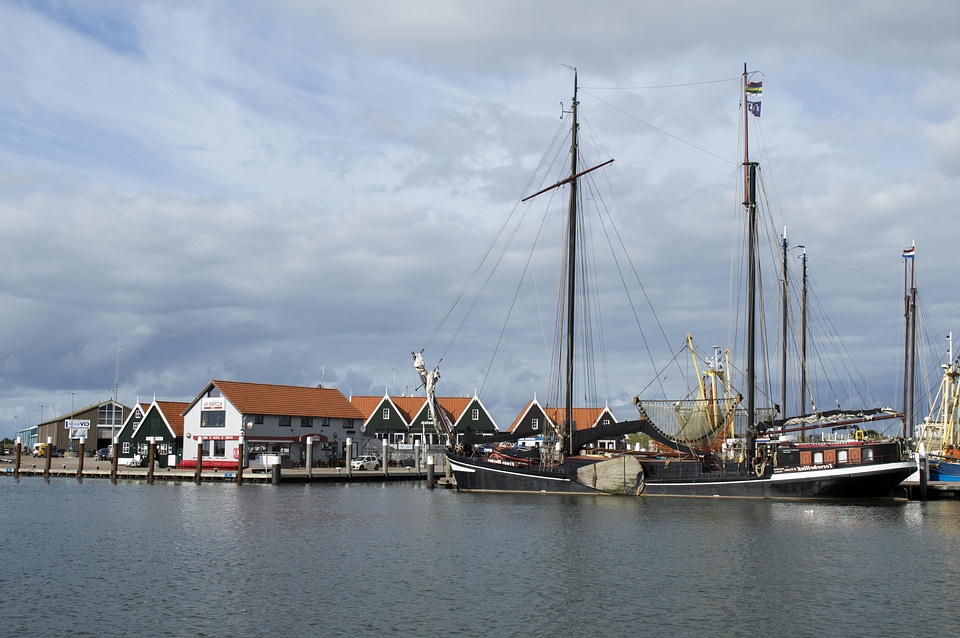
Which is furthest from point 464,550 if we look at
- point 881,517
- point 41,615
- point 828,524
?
point 881,517

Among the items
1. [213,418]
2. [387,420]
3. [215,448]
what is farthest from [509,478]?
Answer: [387,420]

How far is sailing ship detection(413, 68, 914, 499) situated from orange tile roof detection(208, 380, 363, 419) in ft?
102

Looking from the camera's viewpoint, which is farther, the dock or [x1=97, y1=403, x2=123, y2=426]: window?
[x1=97, y1=403, x2=123, y2=426]: window

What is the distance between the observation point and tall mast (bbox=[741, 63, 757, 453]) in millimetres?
61188

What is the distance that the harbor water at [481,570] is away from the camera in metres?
25.4

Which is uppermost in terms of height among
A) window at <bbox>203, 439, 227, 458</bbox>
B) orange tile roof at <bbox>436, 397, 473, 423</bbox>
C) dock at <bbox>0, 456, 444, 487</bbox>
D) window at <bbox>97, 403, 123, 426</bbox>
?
orange tile roof at <bbox>436, 397, 473, 423</bbox>

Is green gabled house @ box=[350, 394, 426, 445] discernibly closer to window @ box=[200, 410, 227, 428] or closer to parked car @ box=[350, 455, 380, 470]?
parked car @ box=[350, 455, 380, 470]

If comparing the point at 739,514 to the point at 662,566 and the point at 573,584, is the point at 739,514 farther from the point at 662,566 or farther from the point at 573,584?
the point at 573,584

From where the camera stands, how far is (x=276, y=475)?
7481 cm

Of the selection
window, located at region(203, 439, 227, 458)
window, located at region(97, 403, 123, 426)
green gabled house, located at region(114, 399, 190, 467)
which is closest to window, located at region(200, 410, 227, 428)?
window, located at region(203, 439, 227, 458)

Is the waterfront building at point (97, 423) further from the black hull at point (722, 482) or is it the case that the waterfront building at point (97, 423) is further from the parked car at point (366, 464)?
the black hull at point (722, 482)

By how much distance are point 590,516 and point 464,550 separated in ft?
44.8

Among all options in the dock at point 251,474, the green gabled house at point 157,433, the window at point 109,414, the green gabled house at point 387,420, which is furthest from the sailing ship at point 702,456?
the window at point 109,414

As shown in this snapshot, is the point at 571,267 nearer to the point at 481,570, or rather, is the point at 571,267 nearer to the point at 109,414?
the point at 481,570
